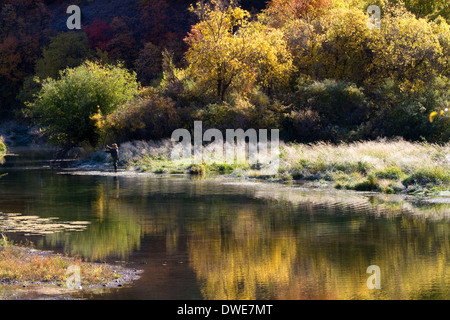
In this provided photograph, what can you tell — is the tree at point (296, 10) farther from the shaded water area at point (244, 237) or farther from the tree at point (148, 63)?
the shaded water area at point (244, 237)

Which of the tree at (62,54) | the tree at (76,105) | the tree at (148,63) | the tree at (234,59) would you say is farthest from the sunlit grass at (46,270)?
the tree at (62,54)

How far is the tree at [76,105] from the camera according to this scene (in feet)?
164

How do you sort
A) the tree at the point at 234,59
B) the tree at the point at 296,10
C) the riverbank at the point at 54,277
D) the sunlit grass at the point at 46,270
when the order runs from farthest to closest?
the tree at the point at 296,10 → the tree at the point at 234,59 → the sunlit grass at the point at 46,270 → the riverbank at the point at 54,277

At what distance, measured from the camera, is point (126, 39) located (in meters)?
82.8

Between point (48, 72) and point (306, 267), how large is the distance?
6771cm

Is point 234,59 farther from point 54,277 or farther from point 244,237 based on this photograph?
point 54,277

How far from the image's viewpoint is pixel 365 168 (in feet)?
108

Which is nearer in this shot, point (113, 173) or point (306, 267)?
point (306, 267)

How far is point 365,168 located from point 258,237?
15.4 m
